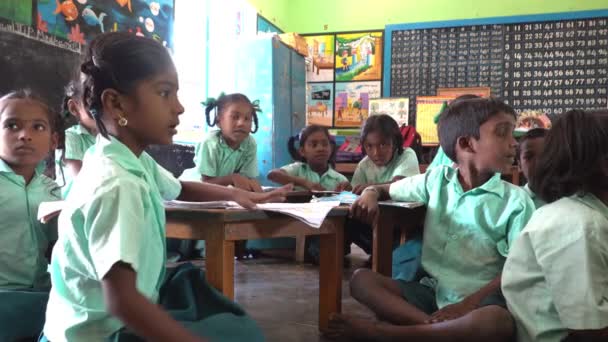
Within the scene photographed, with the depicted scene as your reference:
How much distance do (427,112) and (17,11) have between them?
3.35m

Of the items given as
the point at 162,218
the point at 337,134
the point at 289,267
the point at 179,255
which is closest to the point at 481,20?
the point at 337,134

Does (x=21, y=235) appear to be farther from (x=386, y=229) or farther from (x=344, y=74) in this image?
(x=344, y=74)

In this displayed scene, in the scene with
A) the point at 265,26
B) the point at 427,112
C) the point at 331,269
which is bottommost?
the point at 331,269

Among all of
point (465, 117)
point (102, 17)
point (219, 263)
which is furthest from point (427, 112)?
point (219, 263)

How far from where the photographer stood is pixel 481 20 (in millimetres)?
4340

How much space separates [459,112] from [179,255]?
1.74 metres

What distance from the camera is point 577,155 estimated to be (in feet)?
3.34

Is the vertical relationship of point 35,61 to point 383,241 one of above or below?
above

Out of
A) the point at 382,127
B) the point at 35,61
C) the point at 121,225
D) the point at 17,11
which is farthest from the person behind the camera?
the point at 382,127

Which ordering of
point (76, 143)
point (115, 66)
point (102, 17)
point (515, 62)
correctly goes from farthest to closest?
1. point (515, 62)
2. point (102, 17)
3. point (76, 143)
4. point (115, 66)

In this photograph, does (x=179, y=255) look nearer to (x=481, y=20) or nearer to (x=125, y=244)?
(x=125, y=244)

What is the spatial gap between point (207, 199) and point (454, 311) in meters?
0.71

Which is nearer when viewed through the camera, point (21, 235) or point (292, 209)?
point (292, 209)

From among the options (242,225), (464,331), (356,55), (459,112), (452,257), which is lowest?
(464,331)
